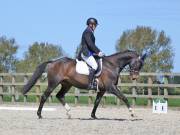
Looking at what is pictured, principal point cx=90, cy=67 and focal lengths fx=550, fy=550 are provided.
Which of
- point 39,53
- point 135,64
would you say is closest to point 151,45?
point 39,53

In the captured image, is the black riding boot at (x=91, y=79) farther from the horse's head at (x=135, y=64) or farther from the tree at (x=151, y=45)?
the tree at (x=151, y=45)

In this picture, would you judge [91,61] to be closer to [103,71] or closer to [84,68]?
[84,68]

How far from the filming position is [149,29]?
55531mm

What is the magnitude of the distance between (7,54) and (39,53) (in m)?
6.33

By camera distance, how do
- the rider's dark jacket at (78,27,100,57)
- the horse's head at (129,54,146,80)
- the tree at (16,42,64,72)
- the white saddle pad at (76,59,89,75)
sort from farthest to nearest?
the tree at (16,42,64,72) < the horse's head at (129,54,146,80) < the white saddle pad at (76,59,89,75) < the rider's dark jacket at (78,27,100,57)

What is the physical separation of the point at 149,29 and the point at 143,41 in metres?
3.47

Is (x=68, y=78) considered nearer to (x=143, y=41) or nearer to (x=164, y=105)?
(x=164, y=105)

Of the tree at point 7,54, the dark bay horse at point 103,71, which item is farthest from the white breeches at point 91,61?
the tree at point 7,54

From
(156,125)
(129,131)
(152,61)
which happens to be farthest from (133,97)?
(152,61)

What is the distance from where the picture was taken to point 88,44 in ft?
42.1

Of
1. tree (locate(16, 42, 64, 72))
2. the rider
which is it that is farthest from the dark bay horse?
tree (locate(16, 42, 64, 72))

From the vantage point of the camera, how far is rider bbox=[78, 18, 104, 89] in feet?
42.2

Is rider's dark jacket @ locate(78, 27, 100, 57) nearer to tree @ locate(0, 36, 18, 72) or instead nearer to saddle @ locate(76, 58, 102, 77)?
saddle @ locate(76, 58, 102, 77)

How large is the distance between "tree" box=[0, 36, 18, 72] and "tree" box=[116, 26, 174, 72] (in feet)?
34.5
